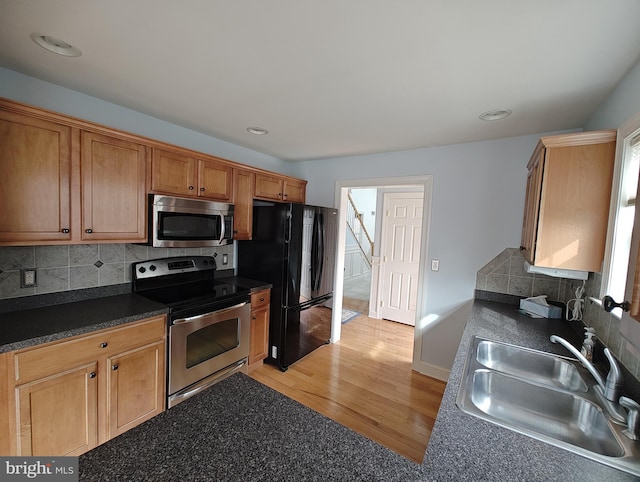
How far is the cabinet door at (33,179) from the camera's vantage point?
1.51m

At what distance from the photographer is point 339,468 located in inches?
27.5

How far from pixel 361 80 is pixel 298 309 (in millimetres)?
2212

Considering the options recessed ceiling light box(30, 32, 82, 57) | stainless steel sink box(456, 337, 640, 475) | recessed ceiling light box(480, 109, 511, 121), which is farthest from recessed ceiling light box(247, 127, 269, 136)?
stainless steel sink box(456, 337, 640, 475)

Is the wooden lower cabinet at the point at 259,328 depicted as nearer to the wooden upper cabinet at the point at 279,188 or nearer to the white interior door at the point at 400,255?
the wooden upper cabinet at the point at 279,188

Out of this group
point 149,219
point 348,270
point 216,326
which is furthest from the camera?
point 348,270

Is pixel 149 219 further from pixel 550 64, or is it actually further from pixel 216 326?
pixel 550 64

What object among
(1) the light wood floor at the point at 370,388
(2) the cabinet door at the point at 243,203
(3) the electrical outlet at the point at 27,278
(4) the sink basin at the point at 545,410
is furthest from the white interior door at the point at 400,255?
(3) the electrical outlet at the point at 27,278

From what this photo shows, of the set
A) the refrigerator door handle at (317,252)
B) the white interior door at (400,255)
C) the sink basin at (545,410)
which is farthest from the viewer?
the white interior door at (400,255)

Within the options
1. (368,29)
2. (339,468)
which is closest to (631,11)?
(368,29)

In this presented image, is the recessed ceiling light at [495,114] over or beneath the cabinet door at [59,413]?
over

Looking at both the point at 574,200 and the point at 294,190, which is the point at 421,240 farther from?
the point at 294,190

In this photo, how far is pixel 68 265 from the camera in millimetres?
1984

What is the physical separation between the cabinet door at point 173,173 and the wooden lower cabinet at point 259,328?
1.17 meters

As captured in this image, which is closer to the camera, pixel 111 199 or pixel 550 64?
pixel 550 64
